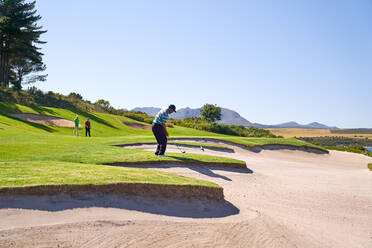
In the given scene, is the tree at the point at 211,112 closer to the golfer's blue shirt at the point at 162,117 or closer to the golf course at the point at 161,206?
the golf course at the point at 161,206

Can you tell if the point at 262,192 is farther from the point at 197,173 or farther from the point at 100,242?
the point at 100,242

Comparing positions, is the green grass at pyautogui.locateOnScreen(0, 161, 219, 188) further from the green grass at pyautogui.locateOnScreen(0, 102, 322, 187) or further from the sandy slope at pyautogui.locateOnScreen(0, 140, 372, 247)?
the sandy slope at pyautogui.locateOnScreen(0, 140, 372, 247)

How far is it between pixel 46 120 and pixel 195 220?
2907cm

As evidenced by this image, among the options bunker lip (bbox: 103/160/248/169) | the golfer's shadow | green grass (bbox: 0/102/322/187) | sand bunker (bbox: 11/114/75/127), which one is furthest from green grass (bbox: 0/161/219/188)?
sand bunker (bbox: 11/114/75/127)

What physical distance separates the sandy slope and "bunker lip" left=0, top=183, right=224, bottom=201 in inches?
7.6

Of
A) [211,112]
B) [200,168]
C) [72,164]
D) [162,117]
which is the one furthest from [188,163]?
[211,112]

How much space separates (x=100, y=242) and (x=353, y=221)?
25.0ft

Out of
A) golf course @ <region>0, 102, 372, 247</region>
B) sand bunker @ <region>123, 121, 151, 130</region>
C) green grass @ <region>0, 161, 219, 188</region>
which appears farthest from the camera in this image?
sand bunker @ <region>123, 121, 151, 130</region>

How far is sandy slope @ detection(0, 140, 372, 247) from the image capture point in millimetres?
4945

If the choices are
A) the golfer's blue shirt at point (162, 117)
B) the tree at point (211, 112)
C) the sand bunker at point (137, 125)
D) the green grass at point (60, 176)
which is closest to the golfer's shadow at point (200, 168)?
the golfer's blue shirt at point (162, 117)

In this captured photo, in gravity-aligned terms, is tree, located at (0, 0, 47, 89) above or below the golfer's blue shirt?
above

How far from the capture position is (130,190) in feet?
23.0

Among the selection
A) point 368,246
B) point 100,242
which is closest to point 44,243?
point 100,242

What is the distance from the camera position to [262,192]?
10.3 meters
